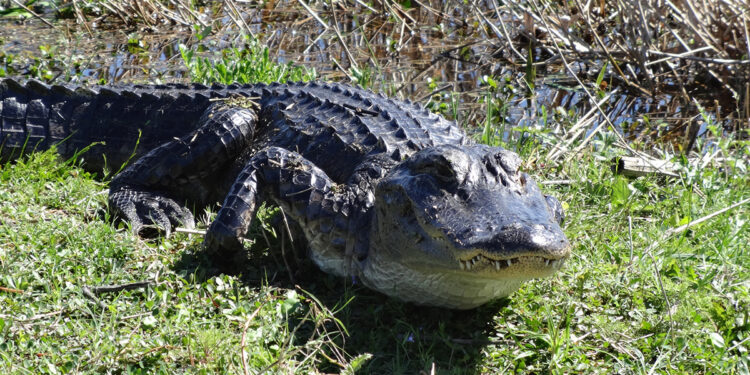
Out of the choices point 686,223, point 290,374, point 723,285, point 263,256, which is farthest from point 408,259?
point 686,223

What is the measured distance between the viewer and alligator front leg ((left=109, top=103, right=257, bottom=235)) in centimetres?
438

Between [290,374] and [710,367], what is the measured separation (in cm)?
161

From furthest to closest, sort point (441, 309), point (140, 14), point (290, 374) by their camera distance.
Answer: point (140, 14) → point (441, 309) → point (290, 374)

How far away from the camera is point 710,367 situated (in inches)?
116

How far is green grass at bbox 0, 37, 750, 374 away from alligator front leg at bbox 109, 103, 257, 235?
12.1 inches

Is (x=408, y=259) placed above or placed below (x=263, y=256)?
above

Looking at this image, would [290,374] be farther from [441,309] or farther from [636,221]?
[636,221]

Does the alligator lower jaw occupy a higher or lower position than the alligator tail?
higher

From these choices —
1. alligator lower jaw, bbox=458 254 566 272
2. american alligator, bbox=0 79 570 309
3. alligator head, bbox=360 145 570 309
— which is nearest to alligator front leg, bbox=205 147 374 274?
american alligator, bbox=0 79 570 309

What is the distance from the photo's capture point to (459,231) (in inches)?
111

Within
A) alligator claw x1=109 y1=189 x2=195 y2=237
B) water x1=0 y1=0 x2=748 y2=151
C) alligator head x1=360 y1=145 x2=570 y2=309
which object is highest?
alligator head x1=360 y1=145 x2=570 y2=309

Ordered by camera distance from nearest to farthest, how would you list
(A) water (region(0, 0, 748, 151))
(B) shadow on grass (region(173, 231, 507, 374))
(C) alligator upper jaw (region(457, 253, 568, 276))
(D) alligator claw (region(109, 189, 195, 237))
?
(C) alligator upper jaw (region(457, 253, 568, 276)), (B) shadow on grass (region(173, 231, 507, 374)), (D) alligator claw (region(109, 189, 195, 237)), (A) water (region(0, 0, 748, 151))

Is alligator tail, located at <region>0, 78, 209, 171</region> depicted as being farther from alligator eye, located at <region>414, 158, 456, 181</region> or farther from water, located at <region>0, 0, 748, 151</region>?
alligator eye, located at <region>414, 158, 456, 181</region>

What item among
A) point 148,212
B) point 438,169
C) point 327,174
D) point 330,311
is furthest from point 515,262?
point 148,212
